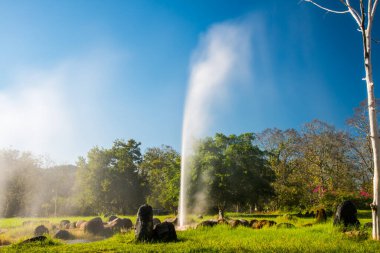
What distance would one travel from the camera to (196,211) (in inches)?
1468

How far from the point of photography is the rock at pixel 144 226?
1427 centimetres

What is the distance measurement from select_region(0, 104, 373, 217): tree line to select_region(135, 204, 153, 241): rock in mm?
17666

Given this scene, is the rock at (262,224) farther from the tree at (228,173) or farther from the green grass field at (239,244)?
the tree at (228,173)

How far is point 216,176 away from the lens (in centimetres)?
3300

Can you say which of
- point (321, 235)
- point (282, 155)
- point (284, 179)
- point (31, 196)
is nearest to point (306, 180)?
point (284, 179)

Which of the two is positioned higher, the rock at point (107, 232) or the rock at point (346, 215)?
the rock at point (346, 215)

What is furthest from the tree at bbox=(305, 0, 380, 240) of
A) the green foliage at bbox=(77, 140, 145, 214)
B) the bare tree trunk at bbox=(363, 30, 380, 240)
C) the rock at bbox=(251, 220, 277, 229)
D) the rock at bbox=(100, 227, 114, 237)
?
the green foliage at bbox=(77, 140, 145, 214)

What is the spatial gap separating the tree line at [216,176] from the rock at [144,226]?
17666mm

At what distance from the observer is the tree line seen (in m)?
33.9

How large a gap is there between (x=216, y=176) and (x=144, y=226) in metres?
19.1

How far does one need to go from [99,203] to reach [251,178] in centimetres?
2729

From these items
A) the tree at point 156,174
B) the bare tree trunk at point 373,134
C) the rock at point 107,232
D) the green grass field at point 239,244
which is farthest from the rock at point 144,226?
the tree at point 156,174

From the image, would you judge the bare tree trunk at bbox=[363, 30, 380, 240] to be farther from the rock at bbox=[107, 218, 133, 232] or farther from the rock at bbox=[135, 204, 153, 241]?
the rock at bbox=[107, 218, 133, 232]

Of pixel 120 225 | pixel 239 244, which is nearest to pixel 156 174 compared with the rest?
pixel 120 225
